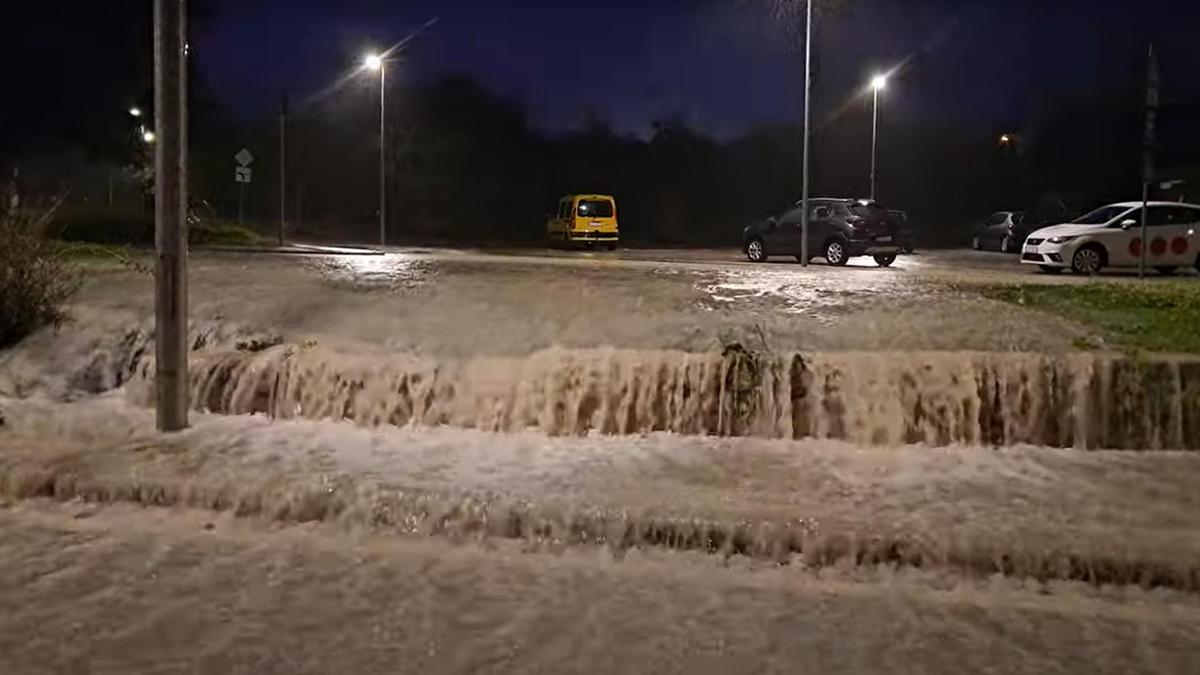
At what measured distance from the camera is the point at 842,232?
25.2 meters

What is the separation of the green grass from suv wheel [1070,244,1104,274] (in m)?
6.50

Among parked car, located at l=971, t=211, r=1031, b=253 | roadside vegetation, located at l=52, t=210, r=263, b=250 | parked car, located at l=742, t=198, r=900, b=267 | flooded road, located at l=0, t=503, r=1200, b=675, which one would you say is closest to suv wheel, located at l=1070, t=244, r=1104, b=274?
parked car, located at l=742, t=198, r=900, b=267

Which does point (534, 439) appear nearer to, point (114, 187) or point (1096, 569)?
point (1096, 569)

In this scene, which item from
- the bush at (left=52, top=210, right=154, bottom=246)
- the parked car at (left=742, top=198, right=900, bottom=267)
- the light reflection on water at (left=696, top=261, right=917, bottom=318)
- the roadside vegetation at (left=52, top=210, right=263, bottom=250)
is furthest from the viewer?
the roadside vegetation at (left=52, top=210, right=263, bottom=250)

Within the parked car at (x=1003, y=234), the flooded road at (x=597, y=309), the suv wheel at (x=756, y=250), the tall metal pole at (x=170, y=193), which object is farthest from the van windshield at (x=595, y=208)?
the tall metal pole at (x=170, y=193)

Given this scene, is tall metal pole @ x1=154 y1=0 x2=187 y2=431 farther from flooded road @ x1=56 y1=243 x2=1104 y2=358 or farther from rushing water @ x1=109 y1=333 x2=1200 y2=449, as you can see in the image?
flooded road @ x1=56 y1=243 x2=1104 y2=358

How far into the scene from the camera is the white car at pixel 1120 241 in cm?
2191

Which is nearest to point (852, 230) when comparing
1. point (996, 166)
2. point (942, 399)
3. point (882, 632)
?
point (942, 399)

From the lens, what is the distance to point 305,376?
1218 centimetres

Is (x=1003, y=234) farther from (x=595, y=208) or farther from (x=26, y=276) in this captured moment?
(x=26, y=276)

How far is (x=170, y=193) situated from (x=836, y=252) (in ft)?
56.9

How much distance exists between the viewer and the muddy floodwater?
584 cm

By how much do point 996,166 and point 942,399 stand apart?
52.2 meters

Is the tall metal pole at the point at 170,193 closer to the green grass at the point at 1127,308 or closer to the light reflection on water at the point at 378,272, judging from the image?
the light reflection on water at the point at 378,272
